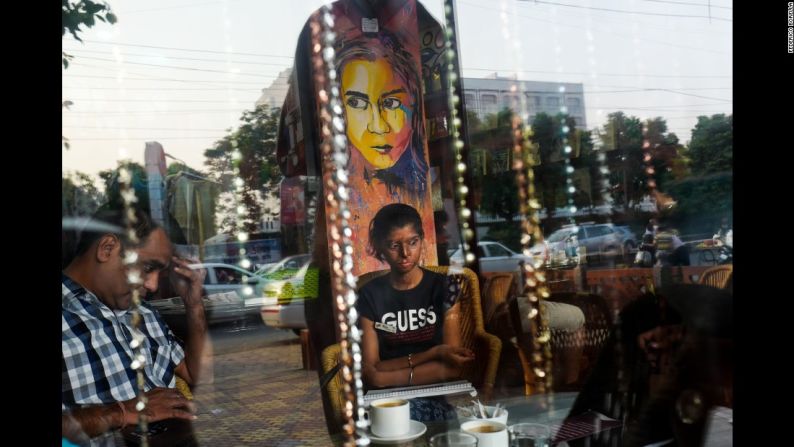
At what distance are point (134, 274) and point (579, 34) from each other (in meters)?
1.92

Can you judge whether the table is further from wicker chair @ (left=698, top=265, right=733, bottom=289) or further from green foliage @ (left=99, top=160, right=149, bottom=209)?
green foliage @ (left=99, top=160, right=149, bottom=209)

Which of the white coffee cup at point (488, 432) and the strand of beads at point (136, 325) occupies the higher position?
the strand of beads at point (136, 325)

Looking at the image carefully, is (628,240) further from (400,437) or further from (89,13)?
(89,13)

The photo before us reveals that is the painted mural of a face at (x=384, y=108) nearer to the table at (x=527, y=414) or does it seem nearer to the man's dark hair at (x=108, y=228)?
the man's dark hair at (x=108, y=228)

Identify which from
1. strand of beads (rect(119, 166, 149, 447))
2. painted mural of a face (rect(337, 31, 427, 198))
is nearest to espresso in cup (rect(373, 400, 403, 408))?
strand of beads (rect(119, 166, 149, 447))

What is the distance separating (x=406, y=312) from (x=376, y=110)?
0.75 meters

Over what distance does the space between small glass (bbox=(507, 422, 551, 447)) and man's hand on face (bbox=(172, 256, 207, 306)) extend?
3.84 ft

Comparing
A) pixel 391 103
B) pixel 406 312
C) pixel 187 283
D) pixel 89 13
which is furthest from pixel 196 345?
pixel 391 103

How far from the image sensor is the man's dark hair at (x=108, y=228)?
1.30 m

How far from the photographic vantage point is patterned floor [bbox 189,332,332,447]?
229 centimetres

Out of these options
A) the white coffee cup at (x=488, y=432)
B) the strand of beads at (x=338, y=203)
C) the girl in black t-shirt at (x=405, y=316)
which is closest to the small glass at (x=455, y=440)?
the white coffee cup at (x=488, y=432)

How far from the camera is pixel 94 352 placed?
119 centimetres
